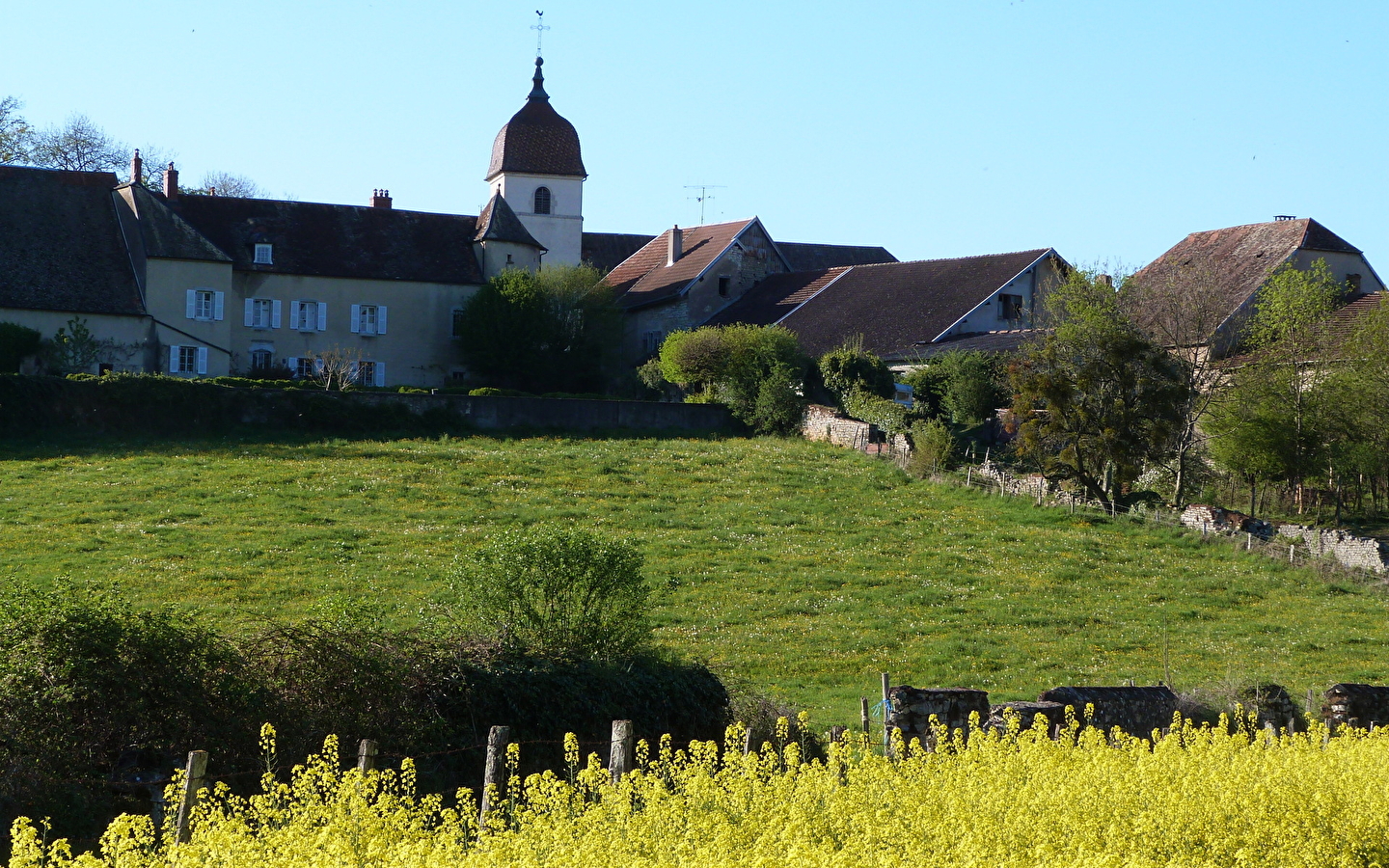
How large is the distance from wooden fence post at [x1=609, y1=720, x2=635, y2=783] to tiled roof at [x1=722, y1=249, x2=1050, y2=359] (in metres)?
33.1

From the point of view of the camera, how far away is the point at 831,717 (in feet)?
51.3

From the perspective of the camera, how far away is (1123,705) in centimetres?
1459

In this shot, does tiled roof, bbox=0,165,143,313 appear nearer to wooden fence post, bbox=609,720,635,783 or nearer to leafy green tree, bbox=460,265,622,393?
leafy green tree, bbox=460,265,622,393

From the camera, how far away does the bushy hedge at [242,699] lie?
10469 millimetres

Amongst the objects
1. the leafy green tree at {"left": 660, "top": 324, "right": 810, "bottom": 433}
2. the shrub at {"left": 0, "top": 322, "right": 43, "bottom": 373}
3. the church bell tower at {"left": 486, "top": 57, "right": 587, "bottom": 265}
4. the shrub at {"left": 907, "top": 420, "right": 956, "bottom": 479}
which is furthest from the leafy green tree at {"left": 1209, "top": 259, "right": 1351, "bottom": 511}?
the shrub at {"left": 0, "top": 322, "right": 43, "bottom": 373}

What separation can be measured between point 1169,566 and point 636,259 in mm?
37950

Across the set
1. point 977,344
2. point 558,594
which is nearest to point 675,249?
point 977,344

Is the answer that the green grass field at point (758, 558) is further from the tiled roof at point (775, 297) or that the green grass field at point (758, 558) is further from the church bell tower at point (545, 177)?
the church bell tower at point (545, 177)

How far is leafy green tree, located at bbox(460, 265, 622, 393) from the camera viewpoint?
47.0 metres

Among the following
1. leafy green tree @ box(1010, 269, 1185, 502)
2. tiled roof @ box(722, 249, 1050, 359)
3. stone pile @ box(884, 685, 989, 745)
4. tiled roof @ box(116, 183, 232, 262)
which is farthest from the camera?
tiled roof @ box(722, 249, 1050, 359)

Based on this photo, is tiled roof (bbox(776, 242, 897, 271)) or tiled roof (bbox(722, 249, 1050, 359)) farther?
tiled roof (bbox(776, 242, 897, 271))

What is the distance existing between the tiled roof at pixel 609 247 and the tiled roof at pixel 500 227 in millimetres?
14244

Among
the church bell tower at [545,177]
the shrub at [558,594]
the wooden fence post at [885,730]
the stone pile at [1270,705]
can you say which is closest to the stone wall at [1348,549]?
the stone pile at [1270,705]

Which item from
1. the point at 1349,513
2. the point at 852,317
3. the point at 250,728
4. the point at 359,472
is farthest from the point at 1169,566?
the point at 852,317
